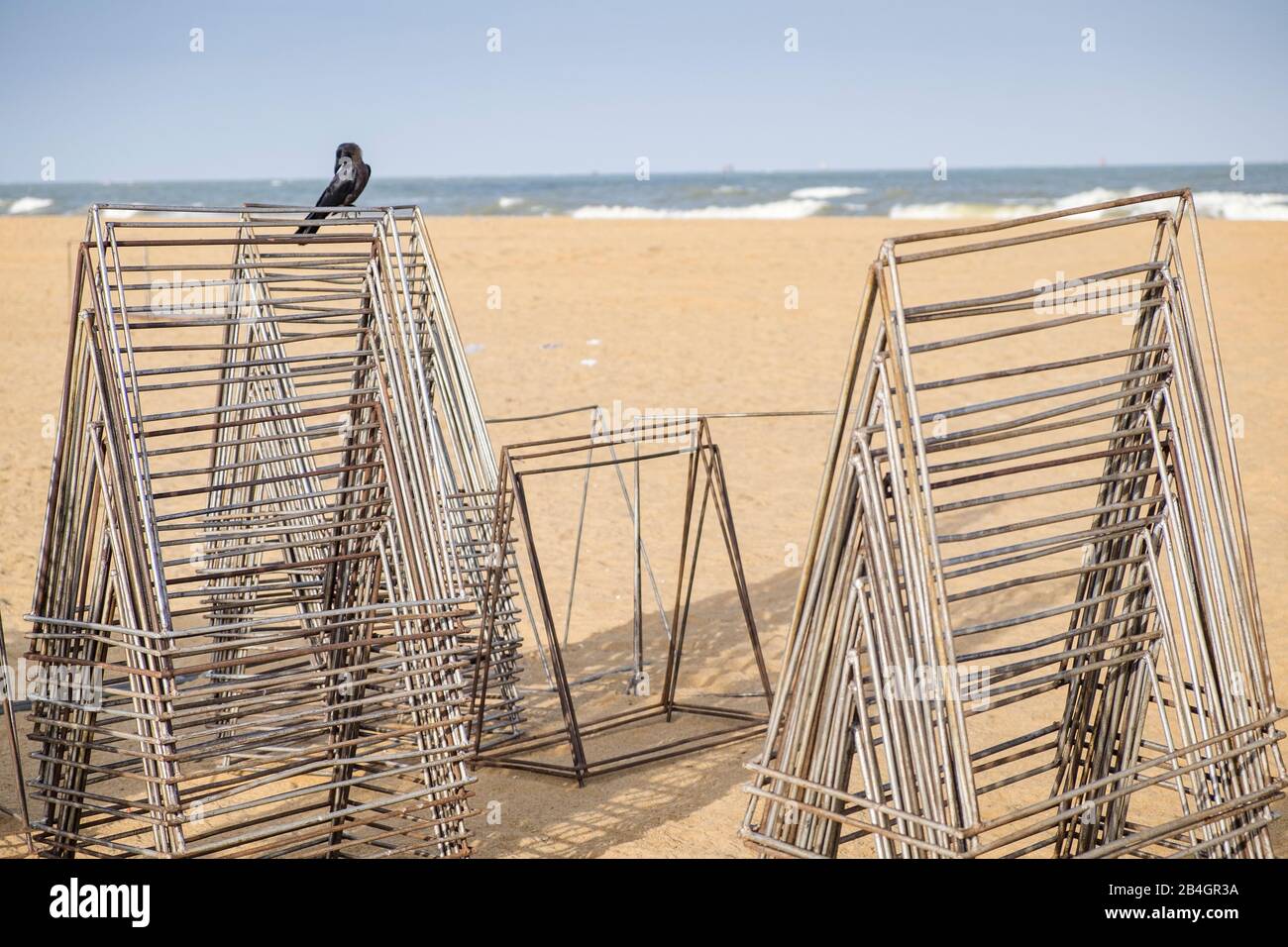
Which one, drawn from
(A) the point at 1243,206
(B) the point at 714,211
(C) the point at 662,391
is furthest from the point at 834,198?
(C) the point at 662,391

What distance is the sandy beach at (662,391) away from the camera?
4.36 m

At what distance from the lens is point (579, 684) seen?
17.7 feet

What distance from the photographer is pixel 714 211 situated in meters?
35.5

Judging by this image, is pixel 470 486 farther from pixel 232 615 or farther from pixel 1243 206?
pixel 1243 206

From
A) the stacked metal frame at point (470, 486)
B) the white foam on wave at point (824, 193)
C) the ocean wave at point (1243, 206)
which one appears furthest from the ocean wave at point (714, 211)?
the stacked metal frame at point (470, 486)

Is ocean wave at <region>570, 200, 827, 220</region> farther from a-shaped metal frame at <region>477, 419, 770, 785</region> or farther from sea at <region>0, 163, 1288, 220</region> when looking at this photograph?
a-shaped metal frame at <region>477, 419, 770, 785</region>

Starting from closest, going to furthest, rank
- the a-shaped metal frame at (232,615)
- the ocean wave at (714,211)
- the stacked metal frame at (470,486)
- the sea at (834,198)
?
1. the a-shaped metal frame at (232,615)
2. the stacked metal frame at (470,486)
3. the sea at (834,198)
4. the ocean wave at (714,211)

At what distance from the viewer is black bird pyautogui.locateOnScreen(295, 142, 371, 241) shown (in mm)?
4523

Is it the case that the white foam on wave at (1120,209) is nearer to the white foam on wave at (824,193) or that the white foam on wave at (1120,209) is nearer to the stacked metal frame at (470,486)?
the white foam on wave at (824,193)

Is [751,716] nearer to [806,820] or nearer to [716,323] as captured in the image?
[806,820]

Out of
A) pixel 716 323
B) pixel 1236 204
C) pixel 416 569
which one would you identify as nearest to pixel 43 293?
pixel 716 323

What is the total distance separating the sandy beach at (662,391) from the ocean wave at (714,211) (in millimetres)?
12853

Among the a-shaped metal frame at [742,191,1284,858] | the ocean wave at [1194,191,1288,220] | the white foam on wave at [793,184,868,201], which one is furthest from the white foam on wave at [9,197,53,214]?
the a-shaped metal frame at [742,191,1284,858]
